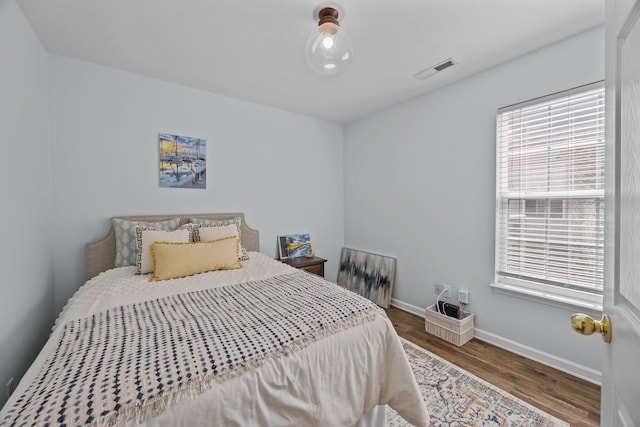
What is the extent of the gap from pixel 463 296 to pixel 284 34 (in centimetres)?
269

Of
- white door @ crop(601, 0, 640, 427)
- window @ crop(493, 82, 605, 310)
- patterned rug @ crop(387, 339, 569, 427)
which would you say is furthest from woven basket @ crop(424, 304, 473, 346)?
white door @ crop(601, 0, 640, 427)

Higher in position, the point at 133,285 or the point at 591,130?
the point at 591,130

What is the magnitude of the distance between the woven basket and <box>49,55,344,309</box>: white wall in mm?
1709

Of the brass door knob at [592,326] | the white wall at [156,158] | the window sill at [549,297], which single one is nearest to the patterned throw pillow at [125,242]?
the white wall at [156,158]

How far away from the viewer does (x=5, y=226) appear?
4.60 feet

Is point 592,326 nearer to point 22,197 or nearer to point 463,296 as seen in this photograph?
point 463,296

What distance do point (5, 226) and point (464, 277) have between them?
10.9 feet

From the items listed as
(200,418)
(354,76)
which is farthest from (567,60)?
(200,418)

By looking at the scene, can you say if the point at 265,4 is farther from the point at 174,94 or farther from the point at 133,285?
the point at 133,285

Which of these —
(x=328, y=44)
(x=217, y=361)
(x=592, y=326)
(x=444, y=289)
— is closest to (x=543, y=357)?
(x=444, y=289)

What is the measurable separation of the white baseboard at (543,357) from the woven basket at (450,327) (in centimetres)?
14

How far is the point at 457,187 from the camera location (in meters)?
2.56

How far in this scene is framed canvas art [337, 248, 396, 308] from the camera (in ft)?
10.5

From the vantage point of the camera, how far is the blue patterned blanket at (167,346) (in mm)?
750
